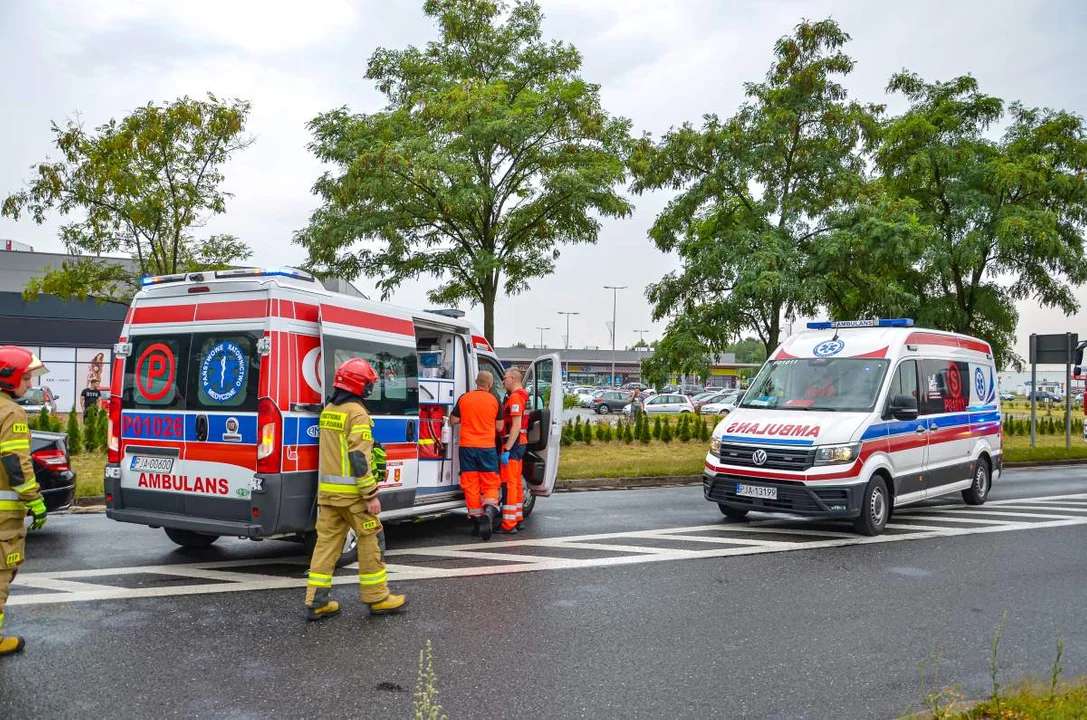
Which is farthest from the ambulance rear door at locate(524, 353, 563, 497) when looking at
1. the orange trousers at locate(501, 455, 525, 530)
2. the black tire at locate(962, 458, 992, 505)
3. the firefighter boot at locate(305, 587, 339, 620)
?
the black tire at locate(962, 458, 992, 505)

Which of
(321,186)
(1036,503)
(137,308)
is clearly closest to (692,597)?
(137,308)

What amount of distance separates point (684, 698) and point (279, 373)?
160 inches

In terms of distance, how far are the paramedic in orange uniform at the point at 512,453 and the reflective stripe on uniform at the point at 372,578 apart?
3494 millimetres

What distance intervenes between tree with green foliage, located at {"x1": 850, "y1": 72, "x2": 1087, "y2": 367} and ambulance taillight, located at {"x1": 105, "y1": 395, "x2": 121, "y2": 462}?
16746mm

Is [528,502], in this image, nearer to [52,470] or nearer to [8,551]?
[52,470]

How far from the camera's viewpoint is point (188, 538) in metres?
8.26

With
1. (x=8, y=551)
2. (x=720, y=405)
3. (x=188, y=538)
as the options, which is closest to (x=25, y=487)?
(x=8, y=551)

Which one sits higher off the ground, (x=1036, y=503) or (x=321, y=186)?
(x=321, y=186)

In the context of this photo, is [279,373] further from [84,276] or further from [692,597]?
[84,276]

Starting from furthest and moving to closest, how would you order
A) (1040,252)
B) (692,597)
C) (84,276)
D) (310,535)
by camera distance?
(1040,252) < (84,276) < (310,535) < (692,597)

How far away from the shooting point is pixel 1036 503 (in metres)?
12.9

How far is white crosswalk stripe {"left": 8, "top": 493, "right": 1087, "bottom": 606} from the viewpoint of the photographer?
6.79m

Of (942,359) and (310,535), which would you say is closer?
(310,535)

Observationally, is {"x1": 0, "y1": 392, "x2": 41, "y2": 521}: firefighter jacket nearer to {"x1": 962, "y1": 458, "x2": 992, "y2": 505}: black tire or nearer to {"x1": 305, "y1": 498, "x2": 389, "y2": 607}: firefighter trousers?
{"x1": 305, "y1": 498, "x2": 389, "y2": 607}: firefighter trousers
